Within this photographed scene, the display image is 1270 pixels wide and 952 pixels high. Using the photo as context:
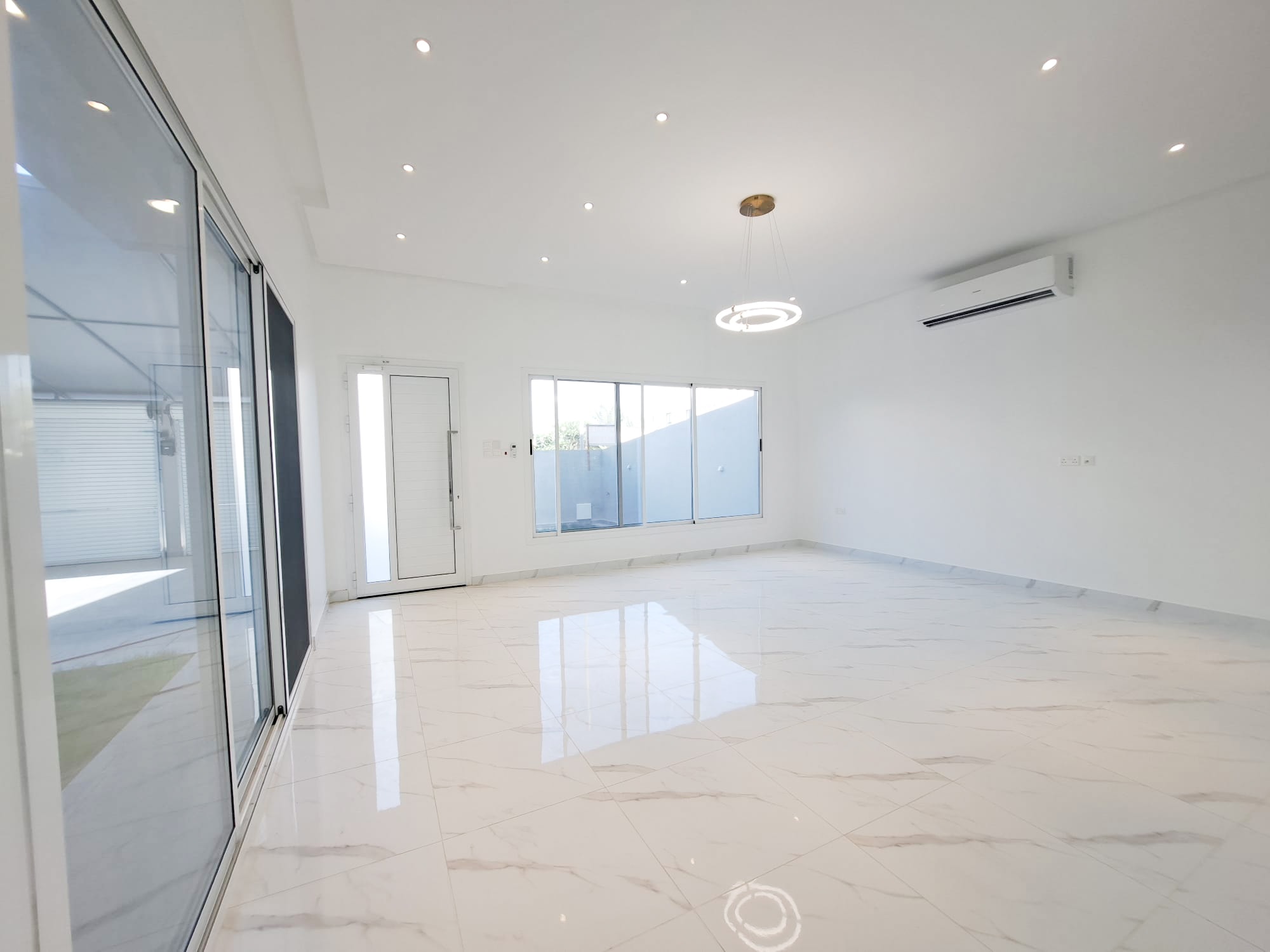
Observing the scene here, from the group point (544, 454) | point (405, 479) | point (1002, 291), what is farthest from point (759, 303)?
point (405, 479)

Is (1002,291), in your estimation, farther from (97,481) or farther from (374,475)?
(374,475)

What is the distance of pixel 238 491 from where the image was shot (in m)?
2.18

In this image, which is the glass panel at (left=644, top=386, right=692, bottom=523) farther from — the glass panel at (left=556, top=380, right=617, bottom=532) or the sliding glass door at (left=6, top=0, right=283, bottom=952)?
the sliding glass door at (left=6, top=0, right=283, bottom=952)

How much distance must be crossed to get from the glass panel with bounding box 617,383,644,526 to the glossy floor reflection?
2.75 m

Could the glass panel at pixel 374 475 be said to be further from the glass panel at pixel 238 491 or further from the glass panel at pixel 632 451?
the glass panel at pixel 632 451

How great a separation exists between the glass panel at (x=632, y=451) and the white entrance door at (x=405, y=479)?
1998 mm

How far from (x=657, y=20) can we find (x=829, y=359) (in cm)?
531

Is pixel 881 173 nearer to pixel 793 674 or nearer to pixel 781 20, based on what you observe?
pixel 781 20

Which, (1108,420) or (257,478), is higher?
(1108,420)

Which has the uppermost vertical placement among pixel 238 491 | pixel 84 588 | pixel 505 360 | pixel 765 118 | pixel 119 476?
pixel 765 118

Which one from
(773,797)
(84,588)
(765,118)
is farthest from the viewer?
(765,118)

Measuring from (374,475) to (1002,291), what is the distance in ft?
20.5

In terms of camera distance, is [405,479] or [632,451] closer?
[405,479]

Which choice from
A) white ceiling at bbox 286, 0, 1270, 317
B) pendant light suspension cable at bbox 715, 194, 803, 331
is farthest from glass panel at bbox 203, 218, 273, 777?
pendant light suspension cable at bbox 715, 194, 803, 331
